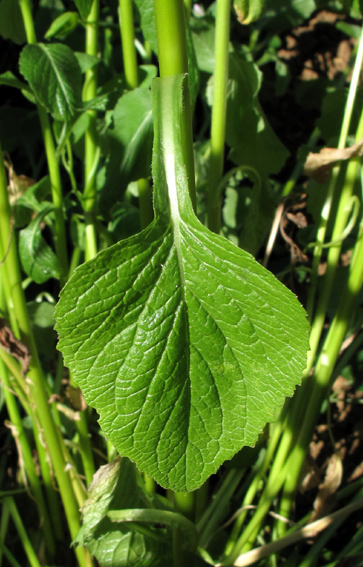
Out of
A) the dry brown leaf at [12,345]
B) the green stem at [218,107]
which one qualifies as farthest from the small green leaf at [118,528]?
the green stem at [218,107]

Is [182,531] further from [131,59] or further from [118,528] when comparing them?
[131,59]

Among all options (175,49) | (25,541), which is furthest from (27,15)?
(25,541)

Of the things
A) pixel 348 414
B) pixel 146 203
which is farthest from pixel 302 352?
pixel 348 414

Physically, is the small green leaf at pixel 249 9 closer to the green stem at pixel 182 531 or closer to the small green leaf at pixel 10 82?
the small green leaf at pixel 10 82

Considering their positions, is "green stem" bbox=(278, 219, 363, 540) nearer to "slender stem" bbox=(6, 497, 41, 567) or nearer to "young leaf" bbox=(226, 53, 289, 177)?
"young leaf" bbox=(226, 53, 289, 177)

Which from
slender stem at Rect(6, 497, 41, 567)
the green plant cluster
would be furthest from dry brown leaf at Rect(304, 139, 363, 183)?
slender stem at Rect(6, 497, 41, 567)

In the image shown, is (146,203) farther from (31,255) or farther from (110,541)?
(110,541)
